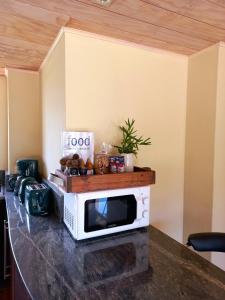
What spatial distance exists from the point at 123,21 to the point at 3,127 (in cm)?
188

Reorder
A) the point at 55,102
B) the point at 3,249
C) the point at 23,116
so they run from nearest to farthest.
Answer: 1. the point at 55,102
2. the point at 3,249
3. the point at 23,116

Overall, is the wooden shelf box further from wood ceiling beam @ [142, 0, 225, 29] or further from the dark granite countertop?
wood ceiling beam @ [142, 0, 225, 29]

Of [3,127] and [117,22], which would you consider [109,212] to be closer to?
[117,22]

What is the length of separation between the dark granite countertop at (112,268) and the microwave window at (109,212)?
3.0 inches

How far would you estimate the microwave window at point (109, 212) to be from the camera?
117 cm

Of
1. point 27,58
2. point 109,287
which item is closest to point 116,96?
point 27,58

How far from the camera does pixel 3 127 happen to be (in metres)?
2.49

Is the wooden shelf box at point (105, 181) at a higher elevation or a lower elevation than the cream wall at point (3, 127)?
lower

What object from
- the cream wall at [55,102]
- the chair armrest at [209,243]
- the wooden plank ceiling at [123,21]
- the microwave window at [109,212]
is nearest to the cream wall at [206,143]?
the wooden plank ceiling at [123,21]

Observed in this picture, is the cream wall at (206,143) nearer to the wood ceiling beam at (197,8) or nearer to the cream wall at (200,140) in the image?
the cream wall at (200,140)

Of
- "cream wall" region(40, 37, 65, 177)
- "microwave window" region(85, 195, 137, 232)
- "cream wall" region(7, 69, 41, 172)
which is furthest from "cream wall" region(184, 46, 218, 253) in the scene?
"cream wall" region(7, 69, 41, 172)

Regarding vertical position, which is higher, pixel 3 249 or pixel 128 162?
pixel 128 162

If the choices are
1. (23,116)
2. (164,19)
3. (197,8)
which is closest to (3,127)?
(23,116)

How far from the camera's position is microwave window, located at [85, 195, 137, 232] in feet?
3.83
